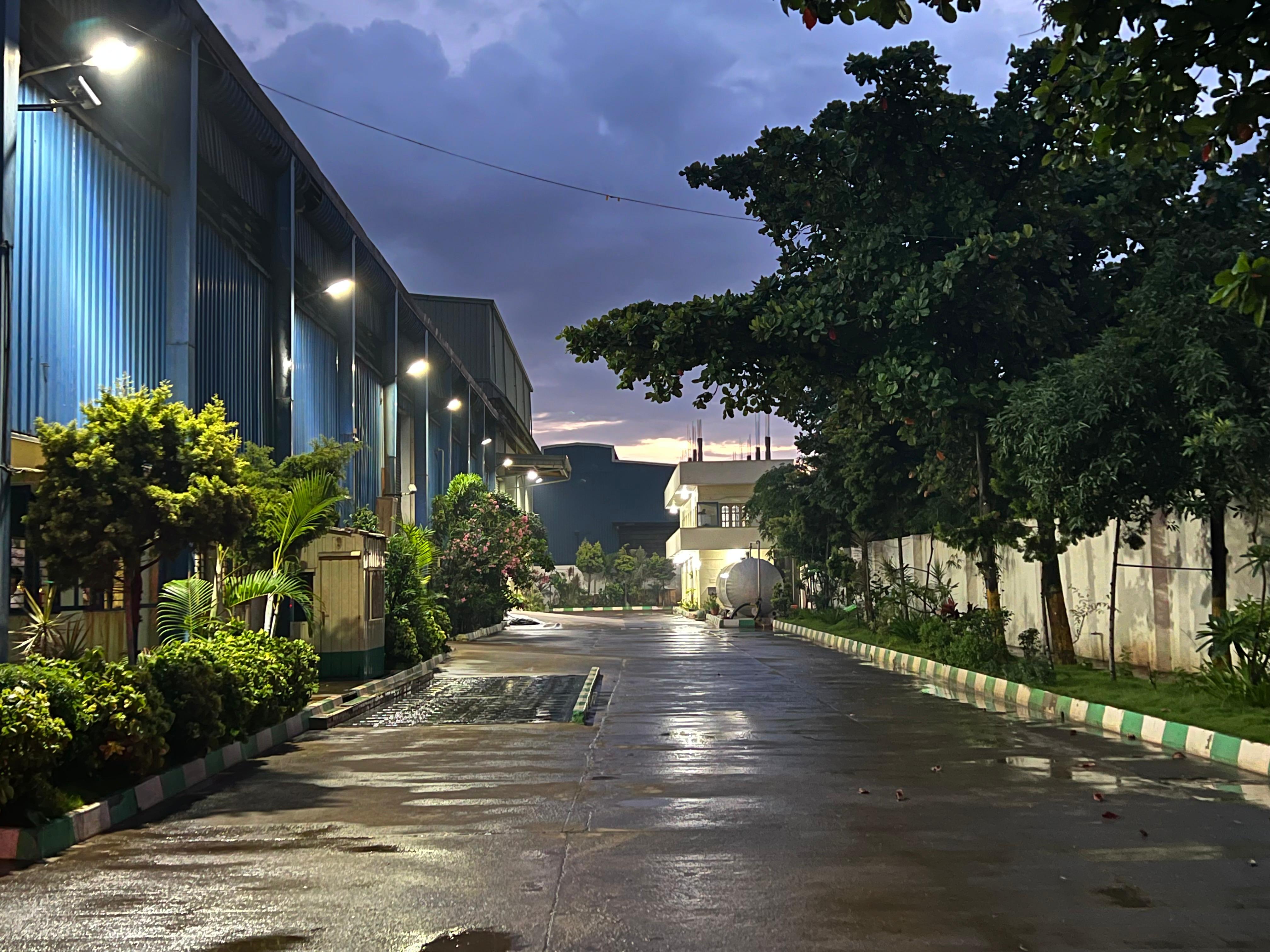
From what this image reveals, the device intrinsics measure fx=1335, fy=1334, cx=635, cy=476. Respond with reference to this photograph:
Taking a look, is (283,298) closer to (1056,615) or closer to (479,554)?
(1056,615)

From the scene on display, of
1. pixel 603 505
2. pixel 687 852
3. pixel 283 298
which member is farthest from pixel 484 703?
pixel 603 505

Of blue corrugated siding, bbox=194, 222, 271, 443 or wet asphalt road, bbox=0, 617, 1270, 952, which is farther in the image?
blue corrugated siding, bbox=194, 222, 271, 443

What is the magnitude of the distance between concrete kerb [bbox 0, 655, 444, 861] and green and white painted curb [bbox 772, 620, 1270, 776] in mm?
9096

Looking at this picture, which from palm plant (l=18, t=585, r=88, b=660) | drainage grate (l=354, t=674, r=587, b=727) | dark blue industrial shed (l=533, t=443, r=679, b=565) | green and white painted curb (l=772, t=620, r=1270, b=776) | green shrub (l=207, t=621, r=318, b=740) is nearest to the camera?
palm plant (l=18, t=585, r=88, b=660)

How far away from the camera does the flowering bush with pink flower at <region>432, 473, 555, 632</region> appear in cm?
4222

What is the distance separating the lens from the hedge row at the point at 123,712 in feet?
28.4

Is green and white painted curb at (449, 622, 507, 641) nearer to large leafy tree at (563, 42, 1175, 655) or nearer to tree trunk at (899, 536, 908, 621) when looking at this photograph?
tree trunk at (899, 536, 908, 621)

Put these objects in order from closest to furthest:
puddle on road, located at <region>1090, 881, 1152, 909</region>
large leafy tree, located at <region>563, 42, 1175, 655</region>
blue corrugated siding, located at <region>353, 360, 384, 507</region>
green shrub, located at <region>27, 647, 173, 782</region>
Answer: puddle on road, located at <region>1090, 881, 1152, 909</region>, green shrub, located at <region>27, 647, 173, 782</region>, large leafy tree, located at <region>563, 42, 1175, 655</region>, blue corrugated siding, located at <region>353, 360, 384, 507</region>

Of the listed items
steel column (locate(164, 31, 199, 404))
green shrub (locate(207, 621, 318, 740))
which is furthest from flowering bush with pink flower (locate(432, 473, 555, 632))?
green shrub (locate(207, 621, 318, 740))

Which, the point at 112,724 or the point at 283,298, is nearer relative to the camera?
the point at 112,724

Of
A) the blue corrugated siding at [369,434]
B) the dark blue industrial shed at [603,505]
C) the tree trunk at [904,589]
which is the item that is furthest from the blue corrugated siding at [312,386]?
the dark blue industrial shed at [603,505]

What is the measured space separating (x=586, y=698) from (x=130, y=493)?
25.4 feet

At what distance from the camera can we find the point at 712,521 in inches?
3538

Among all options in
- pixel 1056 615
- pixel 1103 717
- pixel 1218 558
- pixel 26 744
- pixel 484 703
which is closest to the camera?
pixel 26 744
